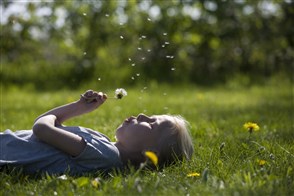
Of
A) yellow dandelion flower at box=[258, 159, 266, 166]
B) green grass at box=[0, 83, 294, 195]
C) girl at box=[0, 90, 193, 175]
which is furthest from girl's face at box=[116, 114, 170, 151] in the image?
yellow dandelion flower at box=[258, 159, 266, 166]

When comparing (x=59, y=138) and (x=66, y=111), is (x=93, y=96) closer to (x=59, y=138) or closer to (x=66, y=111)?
(x=66, y=111)

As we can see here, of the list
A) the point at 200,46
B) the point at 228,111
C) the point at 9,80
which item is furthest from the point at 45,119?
the point at 200,46

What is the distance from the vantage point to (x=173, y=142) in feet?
8.91

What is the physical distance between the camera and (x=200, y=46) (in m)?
8.80

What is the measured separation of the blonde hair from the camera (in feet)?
8.86

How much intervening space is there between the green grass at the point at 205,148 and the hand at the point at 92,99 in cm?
44

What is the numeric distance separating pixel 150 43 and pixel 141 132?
5.96 meters

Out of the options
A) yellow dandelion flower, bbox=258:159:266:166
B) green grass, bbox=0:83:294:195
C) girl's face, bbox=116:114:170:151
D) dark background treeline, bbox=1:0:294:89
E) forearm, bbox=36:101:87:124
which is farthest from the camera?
dark background treeline, bbox=1:0:294:89

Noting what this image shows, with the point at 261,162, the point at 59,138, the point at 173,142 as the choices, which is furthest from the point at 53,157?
the point at 261,162

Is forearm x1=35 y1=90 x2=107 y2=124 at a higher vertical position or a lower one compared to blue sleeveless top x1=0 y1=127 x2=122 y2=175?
higher

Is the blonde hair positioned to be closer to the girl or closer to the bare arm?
the girl

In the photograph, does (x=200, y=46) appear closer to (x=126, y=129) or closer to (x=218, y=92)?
(x=218, y=92)

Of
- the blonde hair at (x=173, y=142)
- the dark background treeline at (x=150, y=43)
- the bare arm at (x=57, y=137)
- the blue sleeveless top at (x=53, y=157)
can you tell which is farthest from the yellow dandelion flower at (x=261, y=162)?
the dark background treeline at (x=150, y=43)

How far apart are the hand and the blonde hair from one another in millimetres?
439
